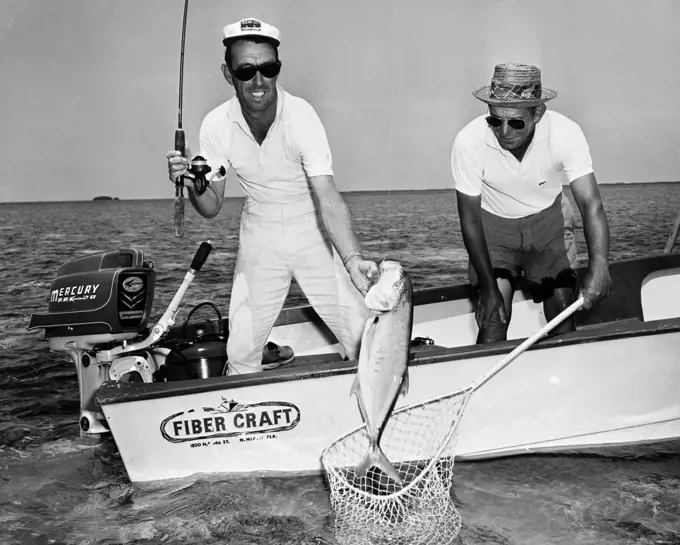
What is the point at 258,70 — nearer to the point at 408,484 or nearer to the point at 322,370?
the point at 322,370

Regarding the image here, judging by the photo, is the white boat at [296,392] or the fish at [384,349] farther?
the white boat at [296,392]

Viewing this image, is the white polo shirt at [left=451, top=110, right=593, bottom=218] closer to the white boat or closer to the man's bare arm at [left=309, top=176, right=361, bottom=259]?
the white boat

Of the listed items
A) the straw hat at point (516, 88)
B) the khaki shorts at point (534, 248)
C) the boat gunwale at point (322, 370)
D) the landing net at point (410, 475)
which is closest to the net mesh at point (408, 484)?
the landing net at point (410, 475)

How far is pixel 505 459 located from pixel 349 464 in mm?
1137

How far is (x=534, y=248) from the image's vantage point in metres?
5.73

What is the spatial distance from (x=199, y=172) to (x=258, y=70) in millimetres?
680

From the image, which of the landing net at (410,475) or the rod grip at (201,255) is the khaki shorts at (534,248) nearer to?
the landing net at (410,475)

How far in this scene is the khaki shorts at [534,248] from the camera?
5.68m

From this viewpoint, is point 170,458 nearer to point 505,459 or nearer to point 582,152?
→ point 505,459

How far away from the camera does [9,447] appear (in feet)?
22.2

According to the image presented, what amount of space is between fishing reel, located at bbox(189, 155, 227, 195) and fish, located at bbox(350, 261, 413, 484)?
1565mm

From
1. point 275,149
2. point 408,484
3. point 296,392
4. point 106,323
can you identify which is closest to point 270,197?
point 275,149

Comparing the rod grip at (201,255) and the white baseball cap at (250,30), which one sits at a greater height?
the white baseball cap at (250,30)

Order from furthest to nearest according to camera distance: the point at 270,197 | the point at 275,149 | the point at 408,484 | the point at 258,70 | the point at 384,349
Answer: the point at 270,197 < the point at 275,149 < the point at 408,484 < the point at 258,70 < the point at 384,349
